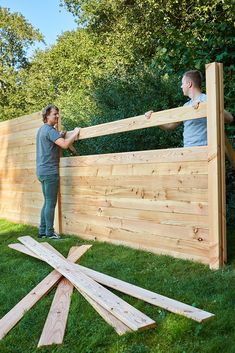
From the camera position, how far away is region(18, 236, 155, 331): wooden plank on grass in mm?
2620

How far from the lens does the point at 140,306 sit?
9.75 feet

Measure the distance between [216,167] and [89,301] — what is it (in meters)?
1.60

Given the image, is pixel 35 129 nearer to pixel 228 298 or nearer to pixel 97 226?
pixel 97 226

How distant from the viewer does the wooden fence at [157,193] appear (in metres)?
3.76

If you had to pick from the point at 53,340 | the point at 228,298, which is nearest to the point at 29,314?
the point at 53,340

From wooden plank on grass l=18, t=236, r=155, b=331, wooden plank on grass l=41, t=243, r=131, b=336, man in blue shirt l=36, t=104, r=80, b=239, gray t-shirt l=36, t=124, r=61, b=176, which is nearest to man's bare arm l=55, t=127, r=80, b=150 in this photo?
man in blue shirt l=36, t=104, r=80, b=239

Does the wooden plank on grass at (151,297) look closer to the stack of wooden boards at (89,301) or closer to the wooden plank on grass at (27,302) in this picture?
the stack of wooden boards at (89,301)

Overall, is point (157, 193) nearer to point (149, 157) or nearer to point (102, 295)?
point (149, 157)

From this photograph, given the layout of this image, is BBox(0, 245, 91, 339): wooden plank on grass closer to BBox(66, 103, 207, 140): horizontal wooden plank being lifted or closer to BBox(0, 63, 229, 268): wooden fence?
BBox(0, 63, 229, 268): wooden fence

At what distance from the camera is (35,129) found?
263 inches

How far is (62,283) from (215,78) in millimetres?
2268

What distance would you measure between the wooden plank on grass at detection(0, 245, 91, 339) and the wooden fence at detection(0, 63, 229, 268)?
1.25 metres

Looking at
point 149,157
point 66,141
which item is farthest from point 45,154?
point 149,157

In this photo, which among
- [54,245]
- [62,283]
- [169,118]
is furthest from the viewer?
[54,245]
